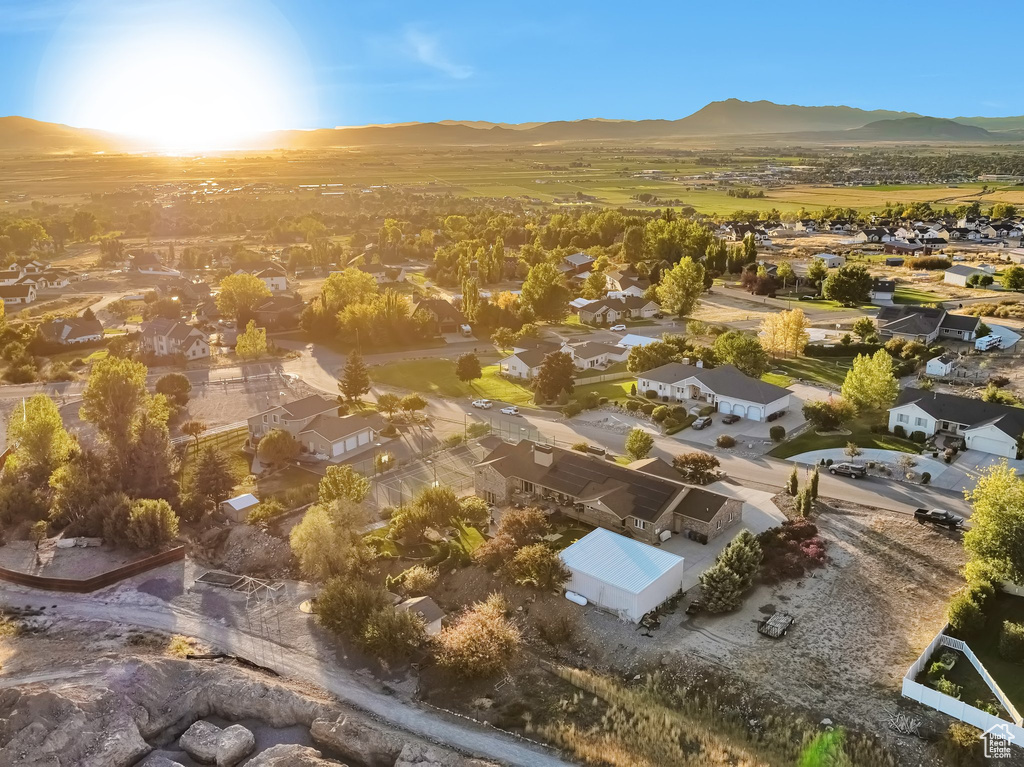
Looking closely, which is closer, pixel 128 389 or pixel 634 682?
pixel 634 682

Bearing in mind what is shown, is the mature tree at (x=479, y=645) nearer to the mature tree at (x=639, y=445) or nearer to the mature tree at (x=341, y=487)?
the mature tree at (x=341, y=487)

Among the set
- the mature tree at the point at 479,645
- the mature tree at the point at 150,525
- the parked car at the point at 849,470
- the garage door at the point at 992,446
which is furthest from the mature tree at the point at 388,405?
the garage door at the point at 992,446

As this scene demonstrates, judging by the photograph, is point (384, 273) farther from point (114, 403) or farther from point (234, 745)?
point (234, 745)

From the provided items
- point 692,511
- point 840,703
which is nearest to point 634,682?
point 840,703

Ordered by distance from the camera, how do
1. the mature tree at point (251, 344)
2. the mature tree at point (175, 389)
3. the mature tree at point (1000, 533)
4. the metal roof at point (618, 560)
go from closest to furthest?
the mature tree at point (1000, 533) → the metal roof at point (618, 560) → the mature tree at point (175, 389) → the mature tree at point (251, 344)

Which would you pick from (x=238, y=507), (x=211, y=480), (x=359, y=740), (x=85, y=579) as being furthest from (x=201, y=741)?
(x=211, y=480)

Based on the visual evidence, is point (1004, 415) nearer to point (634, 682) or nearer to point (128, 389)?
point (634, 682)
